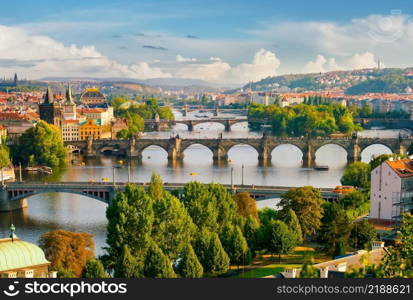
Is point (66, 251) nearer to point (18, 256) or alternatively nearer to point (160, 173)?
point (18, 256)

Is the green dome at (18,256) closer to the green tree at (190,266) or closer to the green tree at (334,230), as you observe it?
the green tree at (190,266)

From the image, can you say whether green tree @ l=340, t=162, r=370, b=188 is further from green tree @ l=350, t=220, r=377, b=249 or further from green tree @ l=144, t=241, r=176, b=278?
green tree @ l=144, t=241, r=176, b=278

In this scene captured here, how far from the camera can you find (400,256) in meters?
10.2

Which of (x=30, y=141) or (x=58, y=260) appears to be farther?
(x=30, y=141)

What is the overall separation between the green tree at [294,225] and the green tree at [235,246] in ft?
5.93

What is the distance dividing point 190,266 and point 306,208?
5.92 meters

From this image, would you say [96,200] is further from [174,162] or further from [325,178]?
[174,162]

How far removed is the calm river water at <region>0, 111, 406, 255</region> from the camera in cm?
2608

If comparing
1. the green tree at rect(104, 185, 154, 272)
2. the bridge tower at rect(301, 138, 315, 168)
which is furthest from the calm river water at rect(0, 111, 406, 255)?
the green tree at rect(104, 185, 154, 272)

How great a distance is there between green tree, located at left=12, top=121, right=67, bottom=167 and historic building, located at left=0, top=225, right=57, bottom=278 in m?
32.9

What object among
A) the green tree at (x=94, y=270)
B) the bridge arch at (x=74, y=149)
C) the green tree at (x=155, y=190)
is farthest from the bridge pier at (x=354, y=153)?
the green tree at (x=94, y=270)

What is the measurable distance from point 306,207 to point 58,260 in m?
7.21

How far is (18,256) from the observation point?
12.2 metres

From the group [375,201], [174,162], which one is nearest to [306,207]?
[375,201]
